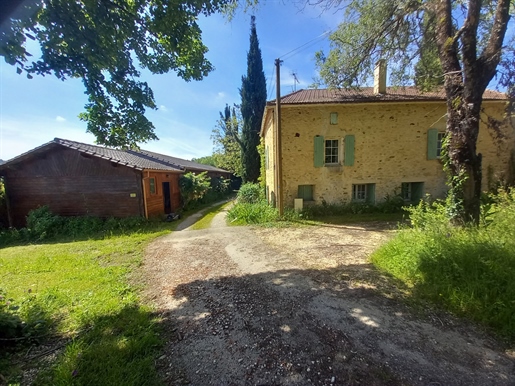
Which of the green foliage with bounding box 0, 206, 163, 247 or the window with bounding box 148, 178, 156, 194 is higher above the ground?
the window with bounding box 148, 178, 156, 194

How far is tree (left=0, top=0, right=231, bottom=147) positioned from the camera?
308cm

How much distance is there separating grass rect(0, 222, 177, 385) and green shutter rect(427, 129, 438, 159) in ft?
42.0

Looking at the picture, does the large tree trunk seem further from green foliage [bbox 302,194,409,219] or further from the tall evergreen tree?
the tall evergreen tree

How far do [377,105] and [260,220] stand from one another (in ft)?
25.0

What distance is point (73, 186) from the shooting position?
1071 centimetres

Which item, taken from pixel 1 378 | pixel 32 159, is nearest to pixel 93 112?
pixel 1 378

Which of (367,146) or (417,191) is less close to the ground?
(367,146)

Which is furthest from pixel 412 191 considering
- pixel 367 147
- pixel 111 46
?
pixel 111 46

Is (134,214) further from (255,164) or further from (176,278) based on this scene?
(255,164)

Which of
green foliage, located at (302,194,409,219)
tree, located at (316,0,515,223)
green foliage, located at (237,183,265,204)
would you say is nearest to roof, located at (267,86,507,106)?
tree, located at (316,0,515,223)

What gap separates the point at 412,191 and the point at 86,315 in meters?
13.2

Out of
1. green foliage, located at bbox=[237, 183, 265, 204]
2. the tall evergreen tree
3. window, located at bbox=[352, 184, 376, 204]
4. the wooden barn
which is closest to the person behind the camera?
the wooden barn

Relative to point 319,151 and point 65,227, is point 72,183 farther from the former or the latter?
point 319,151

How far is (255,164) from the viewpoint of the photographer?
785 inches
